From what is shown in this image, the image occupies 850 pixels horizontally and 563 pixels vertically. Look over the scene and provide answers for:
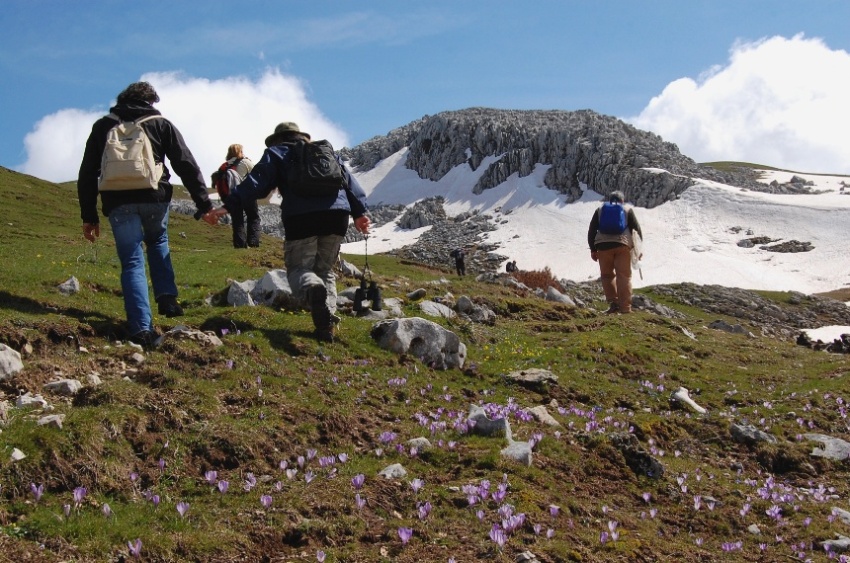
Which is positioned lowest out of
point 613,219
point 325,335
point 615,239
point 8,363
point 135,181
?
point 325,335

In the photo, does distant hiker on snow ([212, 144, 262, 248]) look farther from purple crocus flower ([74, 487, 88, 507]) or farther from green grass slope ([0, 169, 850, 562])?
purple crocus flower ([74, 487, 88, 507])

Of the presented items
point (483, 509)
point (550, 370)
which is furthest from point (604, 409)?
point (483, 509)

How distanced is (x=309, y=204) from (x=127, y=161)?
2.81m

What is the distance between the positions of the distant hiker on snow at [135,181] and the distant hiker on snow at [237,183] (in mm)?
4741

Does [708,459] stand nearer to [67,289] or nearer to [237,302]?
[237,302]

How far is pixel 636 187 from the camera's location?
10212 centimetres

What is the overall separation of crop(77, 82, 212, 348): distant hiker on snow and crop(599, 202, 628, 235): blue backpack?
13994mm

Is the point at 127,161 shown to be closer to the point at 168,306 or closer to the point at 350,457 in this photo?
the point at 168,306

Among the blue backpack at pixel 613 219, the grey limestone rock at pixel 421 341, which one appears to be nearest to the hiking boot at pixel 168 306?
the grey limestone rock at pixel 421 341

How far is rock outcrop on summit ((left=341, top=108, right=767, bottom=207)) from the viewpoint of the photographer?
104 m

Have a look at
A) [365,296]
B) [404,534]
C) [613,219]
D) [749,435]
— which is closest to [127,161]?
[365,296]

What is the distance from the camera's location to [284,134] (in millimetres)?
11305

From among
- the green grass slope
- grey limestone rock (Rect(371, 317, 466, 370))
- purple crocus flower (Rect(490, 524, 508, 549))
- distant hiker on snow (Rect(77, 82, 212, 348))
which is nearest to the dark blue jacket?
distant hiker on snow (Rect(77, 82, 212, 348))

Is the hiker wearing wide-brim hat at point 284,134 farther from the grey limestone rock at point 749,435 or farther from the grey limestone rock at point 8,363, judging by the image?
the grey limestone rock at point 749,435
